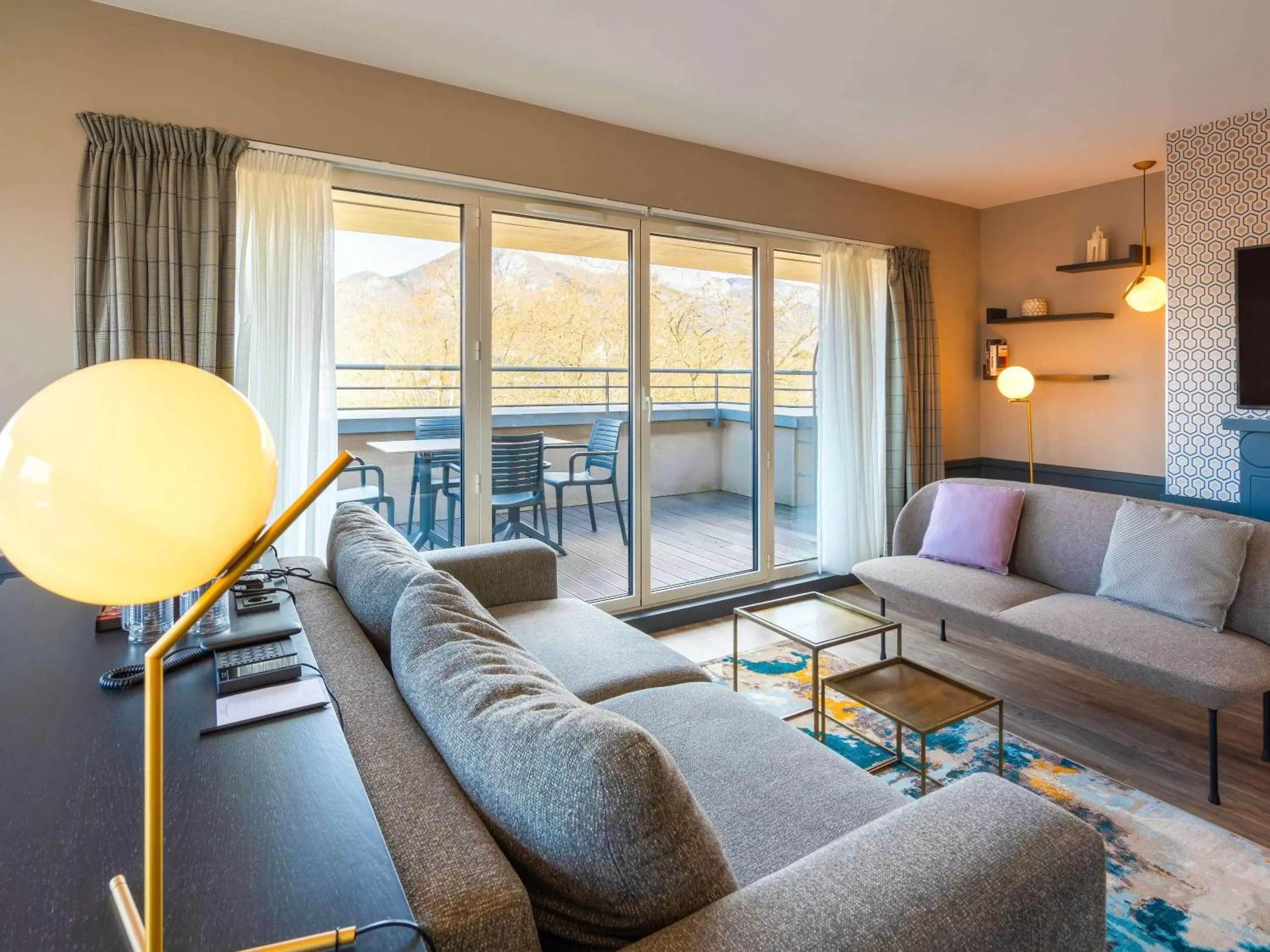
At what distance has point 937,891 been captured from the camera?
36.0 inches

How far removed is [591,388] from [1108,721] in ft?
8.48

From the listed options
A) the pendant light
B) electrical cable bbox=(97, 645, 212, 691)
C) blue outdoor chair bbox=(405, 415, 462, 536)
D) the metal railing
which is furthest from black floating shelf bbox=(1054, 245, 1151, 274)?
electrical cable bbox=(97, 645, 212, 691)

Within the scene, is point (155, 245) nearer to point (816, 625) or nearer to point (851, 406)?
point (816, 625)

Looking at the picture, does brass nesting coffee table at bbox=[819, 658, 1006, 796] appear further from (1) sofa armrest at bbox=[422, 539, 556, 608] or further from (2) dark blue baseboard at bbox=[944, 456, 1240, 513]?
(2) dark blue baseboard at bbox=[944, 456, 1240, 513]

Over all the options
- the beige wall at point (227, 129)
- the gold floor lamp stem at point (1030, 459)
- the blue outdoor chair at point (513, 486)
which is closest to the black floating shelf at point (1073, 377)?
the gold floor lamp stem at point (1030, 459)

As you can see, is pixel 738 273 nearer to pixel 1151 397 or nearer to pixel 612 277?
pixel 612 277

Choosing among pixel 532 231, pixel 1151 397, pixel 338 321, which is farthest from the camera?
pixel 1151 397

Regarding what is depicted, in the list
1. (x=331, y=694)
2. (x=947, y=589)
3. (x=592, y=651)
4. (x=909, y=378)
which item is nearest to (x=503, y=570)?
(x=592, y=651)

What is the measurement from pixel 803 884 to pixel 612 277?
3119 mm

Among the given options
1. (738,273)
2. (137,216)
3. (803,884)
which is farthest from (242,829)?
(738,273)

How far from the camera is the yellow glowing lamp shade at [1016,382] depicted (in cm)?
410

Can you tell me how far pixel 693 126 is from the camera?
3445 mm

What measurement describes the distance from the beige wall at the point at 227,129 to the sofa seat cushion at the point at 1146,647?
2460mm

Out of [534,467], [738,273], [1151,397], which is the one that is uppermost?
[738,273]
